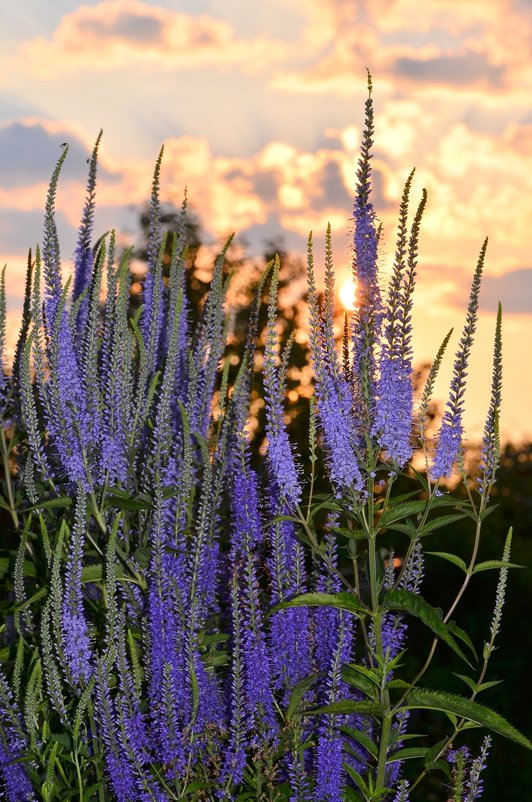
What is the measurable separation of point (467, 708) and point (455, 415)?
3.52ft

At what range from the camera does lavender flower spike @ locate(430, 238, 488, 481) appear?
3543 mm

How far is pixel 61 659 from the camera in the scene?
3.89 metres

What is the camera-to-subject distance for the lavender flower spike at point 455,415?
11.6ft

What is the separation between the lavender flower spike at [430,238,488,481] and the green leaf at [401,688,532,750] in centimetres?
79

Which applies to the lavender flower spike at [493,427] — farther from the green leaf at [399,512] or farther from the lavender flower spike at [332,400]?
the lavender flower spike at [332,400]

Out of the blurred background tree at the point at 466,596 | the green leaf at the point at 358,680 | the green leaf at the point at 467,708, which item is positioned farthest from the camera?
the blurred background tree at the point at 466,596

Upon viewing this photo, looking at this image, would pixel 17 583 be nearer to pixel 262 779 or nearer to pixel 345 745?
pixel 262 779

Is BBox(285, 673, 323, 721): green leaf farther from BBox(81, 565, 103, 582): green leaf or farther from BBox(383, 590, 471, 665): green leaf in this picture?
BBox(81, 565, 103, 582): green leaf

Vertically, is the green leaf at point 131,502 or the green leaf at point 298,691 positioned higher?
the green leaf at point 131,502

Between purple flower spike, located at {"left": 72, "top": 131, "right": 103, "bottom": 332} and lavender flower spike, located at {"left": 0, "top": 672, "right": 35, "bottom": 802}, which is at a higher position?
purple flower spike, located at {"left": 72, "top": 131, "right": 103, "bottom": 332}

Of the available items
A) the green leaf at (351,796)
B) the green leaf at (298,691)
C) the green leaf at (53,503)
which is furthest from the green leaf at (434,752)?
the green leaf at (53,503)

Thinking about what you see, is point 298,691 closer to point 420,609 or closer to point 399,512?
point 420,609

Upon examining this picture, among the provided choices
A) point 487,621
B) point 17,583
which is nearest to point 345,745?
point 17,583

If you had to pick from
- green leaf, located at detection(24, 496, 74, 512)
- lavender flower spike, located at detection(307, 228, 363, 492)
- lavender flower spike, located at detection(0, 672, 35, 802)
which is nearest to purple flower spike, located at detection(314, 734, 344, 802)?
lavender flower spike, located at detection(307, 228, 363, 492)
